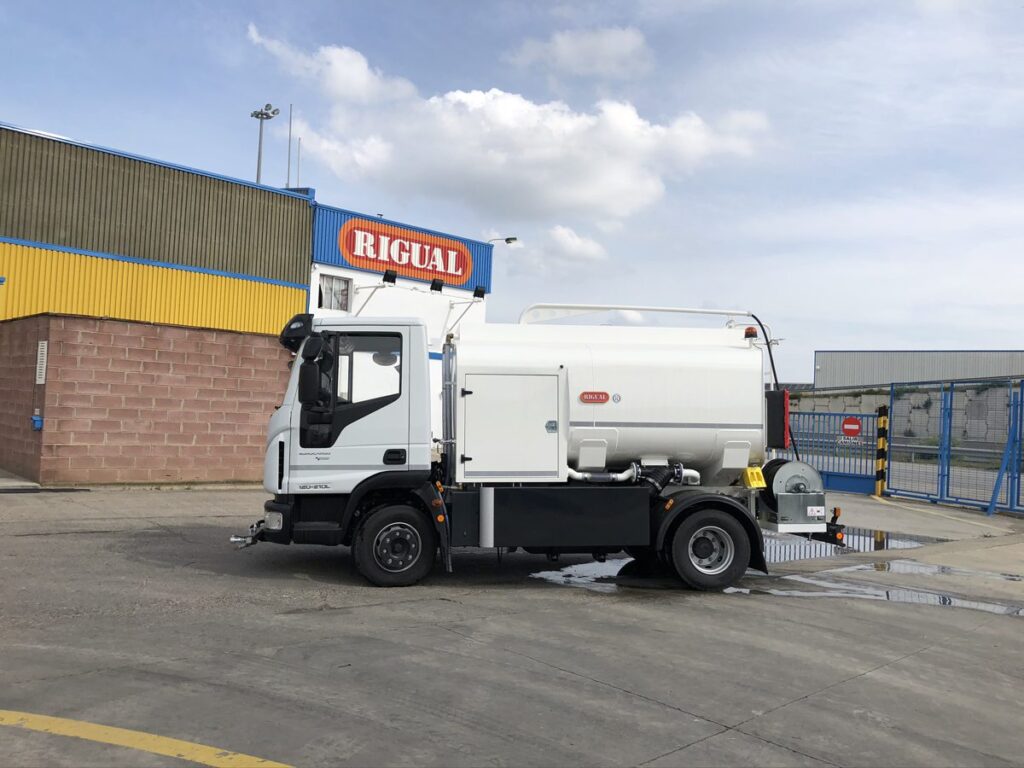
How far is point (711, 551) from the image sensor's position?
9016 mm

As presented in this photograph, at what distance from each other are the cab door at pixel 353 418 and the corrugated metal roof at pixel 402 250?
23067mm

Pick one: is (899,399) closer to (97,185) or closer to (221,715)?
(221,715)

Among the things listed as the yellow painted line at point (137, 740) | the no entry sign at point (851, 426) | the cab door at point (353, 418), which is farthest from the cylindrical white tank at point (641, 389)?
the no entry sign at point (851, 426)

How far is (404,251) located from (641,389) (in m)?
25.4

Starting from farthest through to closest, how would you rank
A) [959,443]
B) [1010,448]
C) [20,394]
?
[959,443]
[1010,448]
[20,394]

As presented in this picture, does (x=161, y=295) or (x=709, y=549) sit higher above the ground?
(x=161, y=295)

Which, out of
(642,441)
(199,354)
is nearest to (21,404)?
(199,354)

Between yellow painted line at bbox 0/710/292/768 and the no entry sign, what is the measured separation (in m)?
19.6

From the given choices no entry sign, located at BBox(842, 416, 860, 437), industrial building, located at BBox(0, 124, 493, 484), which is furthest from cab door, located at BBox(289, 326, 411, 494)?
no entry sign, located at BBox(842, 416, 860, 437)

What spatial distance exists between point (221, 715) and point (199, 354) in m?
13.2

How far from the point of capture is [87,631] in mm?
6531

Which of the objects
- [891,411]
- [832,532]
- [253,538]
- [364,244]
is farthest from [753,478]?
[364,244]

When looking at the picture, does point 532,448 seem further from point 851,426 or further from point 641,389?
point 851,426

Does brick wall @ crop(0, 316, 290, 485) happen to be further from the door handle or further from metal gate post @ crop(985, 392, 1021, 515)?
metal gate post @ crop(985, 392, 1021, 515)
